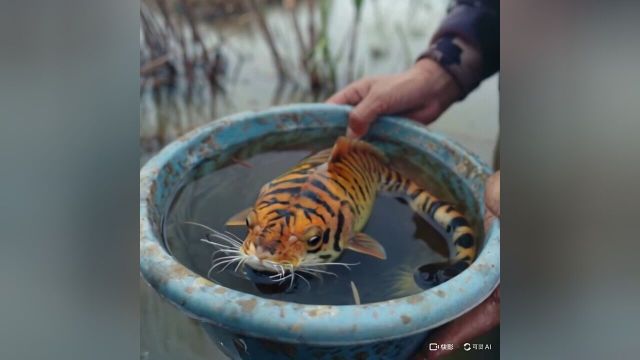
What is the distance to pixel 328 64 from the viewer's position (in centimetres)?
126

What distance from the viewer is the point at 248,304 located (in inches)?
40.9

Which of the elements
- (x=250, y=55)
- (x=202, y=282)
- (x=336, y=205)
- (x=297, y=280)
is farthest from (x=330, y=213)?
(x=250, y=55)

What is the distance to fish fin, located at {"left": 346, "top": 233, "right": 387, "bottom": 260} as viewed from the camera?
117 centimetres

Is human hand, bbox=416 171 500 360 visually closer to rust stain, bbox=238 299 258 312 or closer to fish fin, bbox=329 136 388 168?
fish fin, bbox=329 136 388 168

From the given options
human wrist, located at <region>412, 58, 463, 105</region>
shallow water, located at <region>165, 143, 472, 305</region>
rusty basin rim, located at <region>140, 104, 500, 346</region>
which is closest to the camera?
rusty basin rim, located at <region>140, 104, 500, 346</region>

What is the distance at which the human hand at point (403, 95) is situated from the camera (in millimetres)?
1251

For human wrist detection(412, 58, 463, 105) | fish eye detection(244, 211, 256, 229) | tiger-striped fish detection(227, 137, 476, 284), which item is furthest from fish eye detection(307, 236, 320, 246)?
human wrist detection(412, 58, 463, 105)

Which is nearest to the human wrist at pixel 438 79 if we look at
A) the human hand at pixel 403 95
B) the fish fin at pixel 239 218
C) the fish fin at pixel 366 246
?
the human hand at pixel 403 95

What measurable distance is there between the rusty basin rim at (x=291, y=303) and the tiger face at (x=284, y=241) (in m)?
0.08

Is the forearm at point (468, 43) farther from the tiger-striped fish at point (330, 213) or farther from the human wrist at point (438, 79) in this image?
the tiger-striped fish at point (330, 213)

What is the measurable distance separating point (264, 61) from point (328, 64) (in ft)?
0.41
